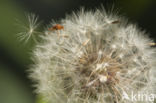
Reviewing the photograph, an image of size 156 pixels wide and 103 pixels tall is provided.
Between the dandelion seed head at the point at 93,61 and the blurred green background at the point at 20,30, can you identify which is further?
the blurred green background at the point at 20,30

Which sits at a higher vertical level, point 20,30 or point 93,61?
point 20,30

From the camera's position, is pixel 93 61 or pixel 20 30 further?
pixel 20 30

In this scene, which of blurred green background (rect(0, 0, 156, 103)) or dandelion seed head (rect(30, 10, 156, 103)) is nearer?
dandelion seed head (rect(30, 10, 156, 103))

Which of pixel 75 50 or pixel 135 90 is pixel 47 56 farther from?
pixel 135 90

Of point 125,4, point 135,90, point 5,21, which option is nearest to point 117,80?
point 135,90
